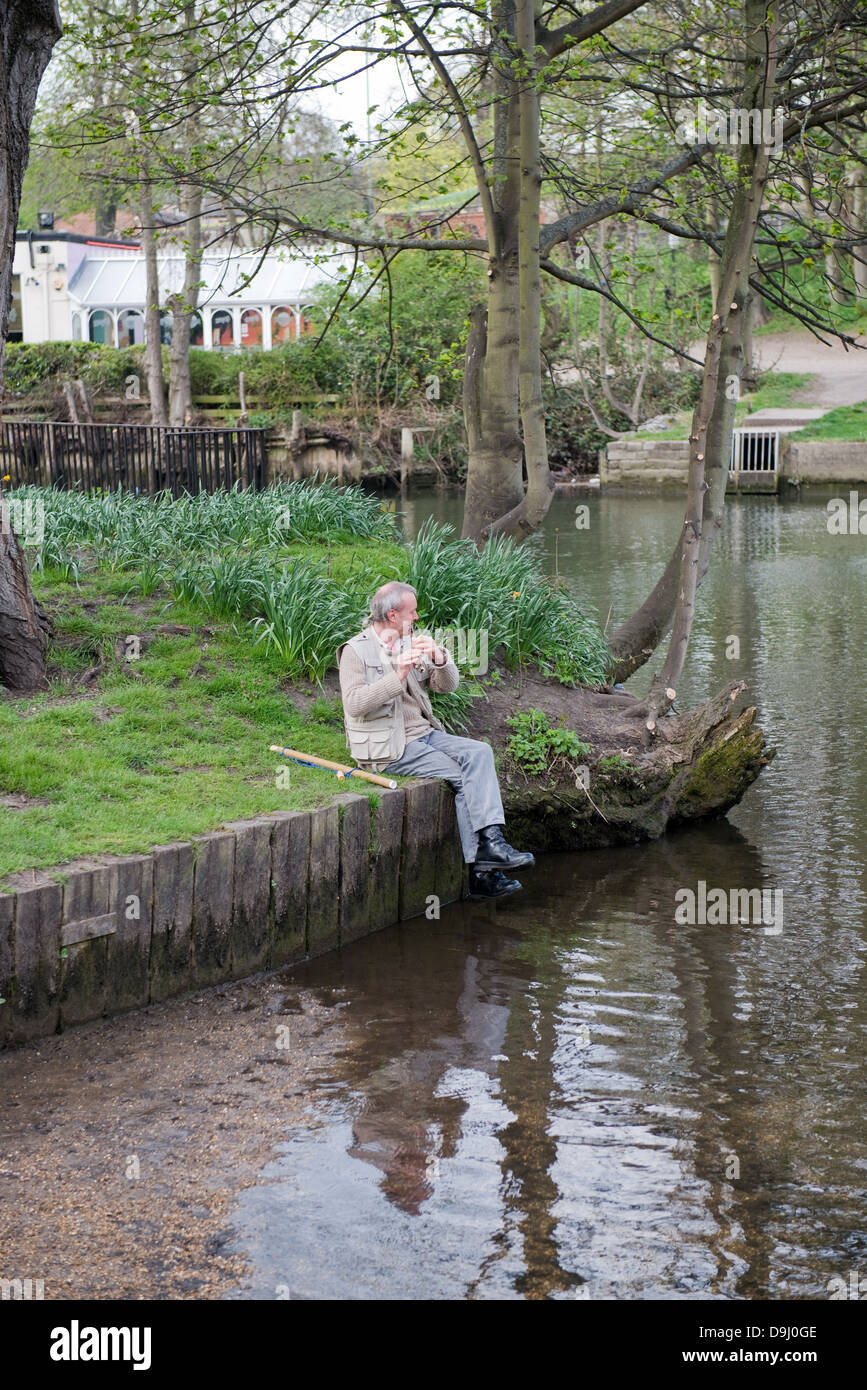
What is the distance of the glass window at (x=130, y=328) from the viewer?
4116 cm

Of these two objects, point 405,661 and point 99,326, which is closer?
point 405,661

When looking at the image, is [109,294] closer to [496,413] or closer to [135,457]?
[135,457]

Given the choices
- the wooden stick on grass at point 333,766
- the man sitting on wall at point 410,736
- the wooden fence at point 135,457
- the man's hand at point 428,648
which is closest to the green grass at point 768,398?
the wooden fence at point 135,457

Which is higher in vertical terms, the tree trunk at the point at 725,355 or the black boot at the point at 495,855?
the tree trunk at the point at 725,355

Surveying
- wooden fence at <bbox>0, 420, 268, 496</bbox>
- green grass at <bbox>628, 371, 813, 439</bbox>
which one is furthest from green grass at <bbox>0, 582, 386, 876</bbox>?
green grass at <bbox>628, 371, 813, 439</bbox>

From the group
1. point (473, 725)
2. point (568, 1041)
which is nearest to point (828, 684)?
point (473, 725)

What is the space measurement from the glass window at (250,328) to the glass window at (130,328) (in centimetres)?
362

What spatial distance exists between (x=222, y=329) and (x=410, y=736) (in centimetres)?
3560

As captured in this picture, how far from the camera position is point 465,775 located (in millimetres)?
7367

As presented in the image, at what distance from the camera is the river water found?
415 centimetres

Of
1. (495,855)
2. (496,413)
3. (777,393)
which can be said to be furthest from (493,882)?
(777,393)

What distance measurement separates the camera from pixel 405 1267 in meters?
4.07

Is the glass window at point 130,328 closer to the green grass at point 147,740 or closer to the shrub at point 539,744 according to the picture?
the green grass at point 147,740

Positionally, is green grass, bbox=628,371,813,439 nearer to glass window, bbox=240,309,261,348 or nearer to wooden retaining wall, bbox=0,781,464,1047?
glass window, bbox=240,309,261,348
